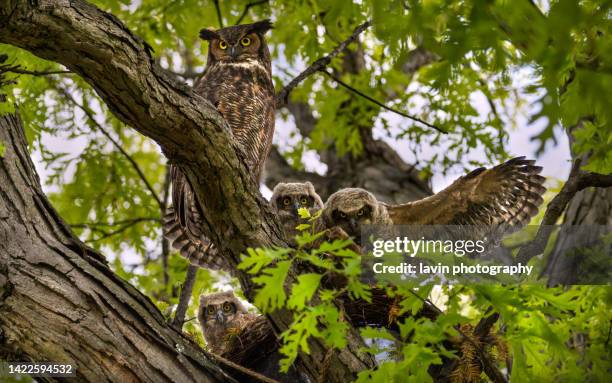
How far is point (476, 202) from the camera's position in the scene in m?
4.88

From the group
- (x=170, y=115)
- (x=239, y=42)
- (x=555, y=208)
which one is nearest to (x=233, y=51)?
(x=239, y=42)

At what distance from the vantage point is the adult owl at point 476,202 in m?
4.65

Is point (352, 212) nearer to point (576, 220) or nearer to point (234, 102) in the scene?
point (234, 102)

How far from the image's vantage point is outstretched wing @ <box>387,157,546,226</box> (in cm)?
477

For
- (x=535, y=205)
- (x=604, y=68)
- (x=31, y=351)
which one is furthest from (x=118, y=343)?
(x=535, y=205)

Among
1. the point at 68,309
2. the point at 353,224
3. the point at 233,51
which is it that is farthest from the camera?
the point at 233,51

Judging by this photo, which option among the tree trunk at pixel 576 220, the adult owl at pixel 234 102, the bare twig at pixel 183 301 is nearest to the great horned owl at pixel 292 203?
the adult owl at pixel 234 102

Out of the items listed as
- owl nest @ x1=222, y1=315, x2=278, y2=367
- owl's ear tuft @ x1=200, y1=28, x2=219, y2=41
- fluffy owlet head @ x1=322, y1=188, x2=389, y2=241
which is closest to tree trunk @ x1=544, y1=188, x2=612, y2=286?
fluffy owlet head @ x1=322, y1=188, x2=389, y2=241

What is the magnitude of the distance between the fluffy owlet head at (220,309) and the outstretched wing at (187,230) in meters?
0.46

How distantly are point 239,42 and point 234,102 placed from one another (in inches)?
32.1

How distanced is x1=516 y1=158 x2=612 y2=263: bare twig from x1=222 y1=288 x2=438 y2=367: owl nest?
633 millimetres

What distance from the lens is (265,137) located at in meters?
5.33

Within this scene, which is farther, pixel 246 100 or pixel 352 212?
pixel 246 100

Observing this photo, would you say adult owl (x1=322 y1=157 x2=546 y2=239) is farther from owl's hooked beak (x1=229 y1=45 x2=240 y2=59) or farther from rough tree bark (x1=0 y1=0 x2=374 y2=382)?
owl's hooked beak (x1=229 y1=45 x2=240 y2=59)
